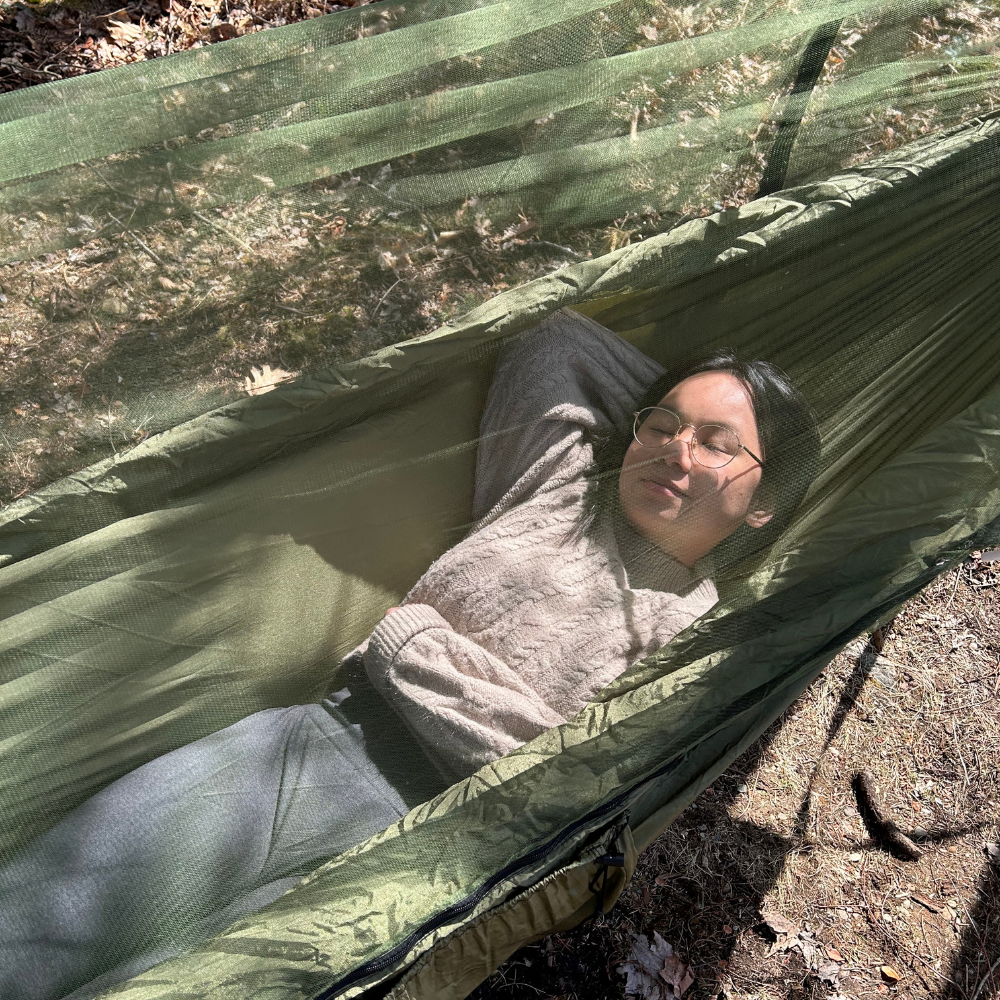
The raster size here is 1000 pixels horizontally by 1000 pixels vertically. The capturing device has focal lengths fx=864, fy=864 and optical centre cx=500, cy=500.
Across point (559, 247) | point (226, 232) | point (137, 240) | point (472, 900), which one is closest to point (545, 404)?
point (559, 247)

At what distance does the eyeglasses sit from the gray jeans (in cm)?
70

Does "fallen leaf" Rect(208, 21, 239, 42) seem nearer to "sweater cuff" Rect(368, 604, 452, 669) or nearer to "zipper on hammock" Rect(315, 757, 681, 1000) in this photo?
"sweater cuff" Rect(368, 604, 452, 669)

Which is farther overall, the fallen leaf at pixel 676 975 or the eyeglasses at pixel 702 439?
the fallen leaf at pixel 676 975

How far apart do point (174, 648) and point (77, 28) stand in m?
2.28

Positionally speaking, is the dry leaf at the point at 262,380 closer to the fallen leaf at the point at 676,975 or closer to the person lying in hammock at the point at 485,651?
the person lying in hammock at the point at 485,651

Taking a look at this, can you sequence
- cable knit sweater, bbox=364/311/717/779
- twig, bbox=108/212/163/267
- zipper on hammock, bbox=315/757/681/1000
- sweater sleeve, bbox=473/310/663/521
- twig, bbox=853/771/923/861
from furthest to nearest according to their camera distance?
twig, bbox=853/771/923/861
sweater sleeve, bbox=473/310/663/521
cable knit sweater, bbox=364/311/717/779
twig, bbox=108/212/163/267
zipper on hammock, bbox=315/757/681/1000

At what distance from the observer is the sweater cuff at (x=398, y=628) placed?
148 centimetres

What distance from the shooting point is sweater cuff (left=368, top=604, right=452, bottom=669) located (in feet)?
4.87

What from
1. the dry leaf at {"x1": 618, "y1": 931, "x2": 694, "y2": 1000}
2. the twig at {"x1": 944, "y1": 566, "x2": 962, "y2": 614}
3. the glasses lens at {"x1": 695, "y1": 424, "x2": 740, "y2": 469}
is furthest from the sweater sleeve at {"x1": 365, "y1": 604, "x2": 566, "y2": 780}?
the twig at {"x1": 944, "y1": 566, "x2": 962, "y2": 614}

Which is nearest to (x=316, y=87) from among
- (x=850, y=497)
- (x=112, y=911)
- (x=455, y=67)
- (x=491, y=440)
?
(x=455, y=67)

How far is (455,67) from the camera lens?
1434 millimetres

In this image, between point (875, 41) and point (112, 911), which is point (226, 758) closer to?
point (112, 911)

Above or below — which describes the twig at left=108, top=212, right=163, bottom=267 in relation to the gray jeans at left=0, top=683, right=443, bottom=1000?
above

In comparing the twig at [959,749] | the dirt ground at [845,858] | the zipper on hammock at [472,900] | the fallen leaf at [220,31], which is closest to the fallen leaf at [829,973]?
the dirt ground at [845,858]
